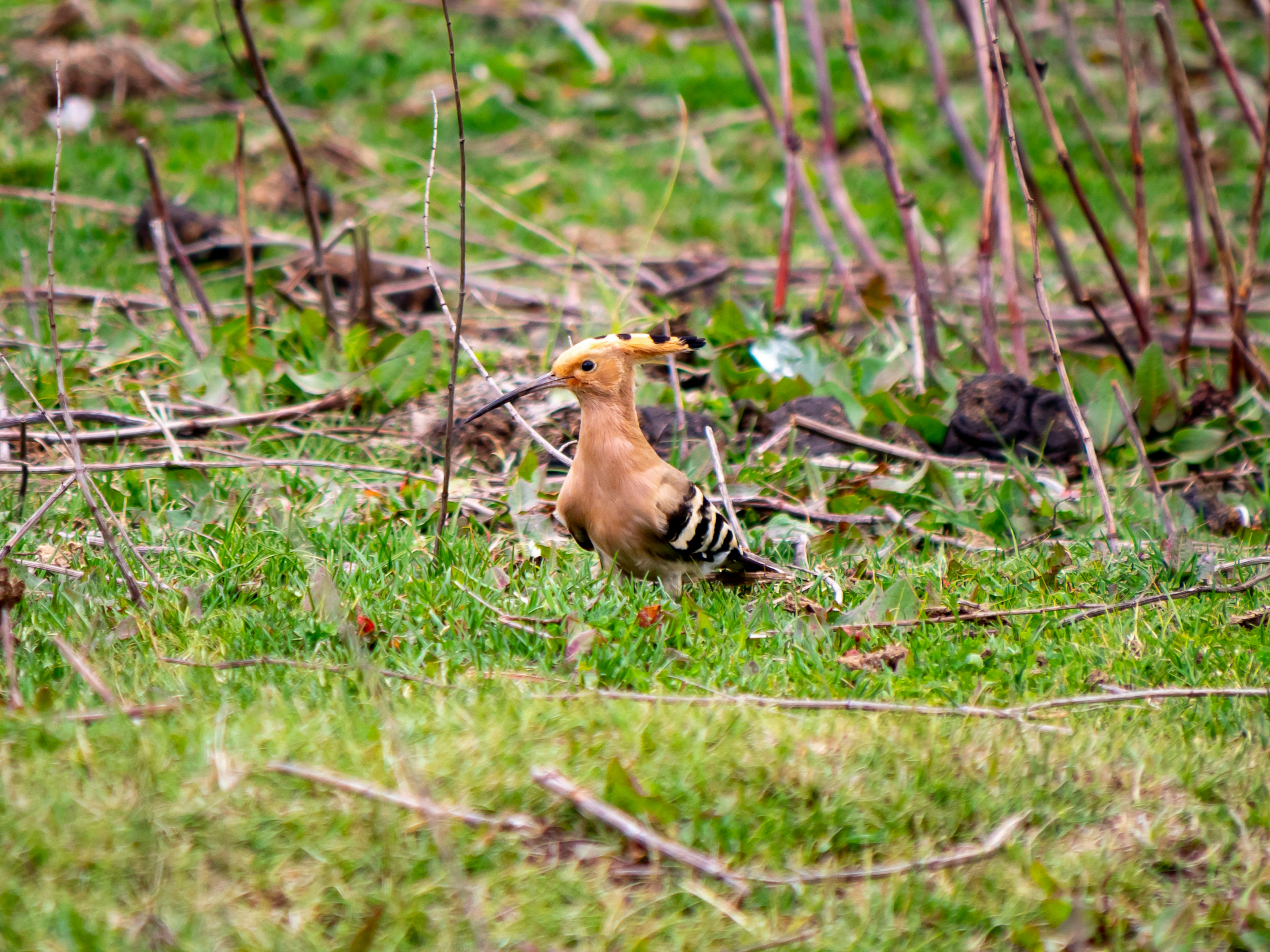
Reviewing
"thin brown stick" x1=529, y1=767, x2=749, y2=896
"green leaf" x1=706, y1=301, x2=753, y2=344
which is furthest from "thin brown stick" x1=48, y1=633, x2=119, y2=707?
"green leaf" x1=706, y1=301, x2=753, y2=344

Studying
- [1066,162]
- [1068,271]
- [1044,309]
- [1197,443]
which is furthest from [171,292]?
[1197,443]

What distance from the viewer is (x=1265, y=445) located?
4.98 m

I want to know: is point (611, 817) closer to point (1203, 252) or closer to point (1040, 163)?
point (1203, 252)

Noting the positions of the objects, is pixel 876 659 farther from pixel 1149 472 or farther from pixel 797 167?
pixel 797 167

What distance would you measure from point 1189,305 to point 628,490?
3.11m

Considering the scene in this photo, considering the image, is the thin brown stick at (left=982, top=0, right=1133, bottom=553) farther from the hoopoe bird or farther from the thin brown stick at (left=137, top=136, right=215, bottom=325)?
the thin brown stick at (left=137, top=136, right=215, bottom=325)

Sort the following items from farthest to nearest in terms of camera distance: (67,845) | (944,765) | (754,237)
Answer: (754,237) < (944,765) < (67,845)

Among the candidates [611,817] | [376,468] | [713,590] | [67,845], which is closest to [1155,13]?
[713,590]

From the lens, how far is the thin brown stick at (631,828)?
7.81 ft

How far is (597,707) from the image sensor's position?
2768 mm

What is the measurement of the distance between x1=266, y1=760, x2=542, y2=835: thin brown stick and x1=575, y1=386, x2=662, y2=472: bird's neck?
130cm

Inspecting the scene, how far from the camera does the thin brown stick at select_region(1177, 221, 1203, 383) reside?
5062 millimetres

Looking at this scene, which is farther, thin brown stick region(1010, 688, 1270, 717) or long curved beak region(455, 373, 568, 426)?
long curved beak region(455, 373, 568, 426)

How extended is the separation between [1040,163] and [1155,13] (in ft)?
14.0
